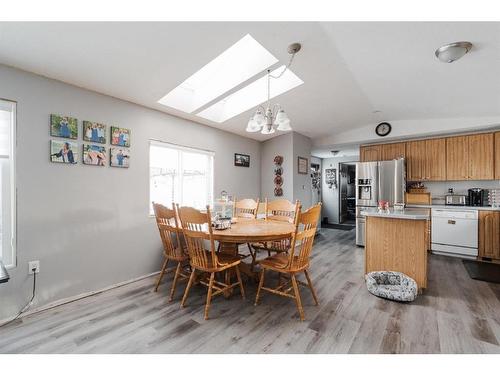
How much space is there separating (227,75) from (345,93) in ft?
5.24

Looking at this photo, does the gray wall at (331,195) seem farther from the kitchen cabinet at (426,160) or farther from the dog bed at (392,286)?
the dog bed at (392,286)

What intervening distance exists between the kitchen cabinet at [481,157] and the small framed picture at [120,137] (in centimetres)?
519

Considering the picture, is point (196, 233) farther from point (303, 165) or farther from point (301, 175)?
point (303, 165)

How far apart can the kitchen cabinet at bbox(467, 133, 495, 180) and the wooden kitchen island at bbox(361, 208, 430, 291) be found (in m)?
2.16

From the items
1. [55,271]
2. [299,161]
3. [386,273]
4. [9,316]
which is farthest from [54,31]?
[299,161]

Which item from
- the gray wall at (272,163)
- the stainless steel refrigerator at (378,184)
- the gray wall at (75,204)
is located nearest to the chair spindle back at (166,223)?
the gray wall at (75,204)

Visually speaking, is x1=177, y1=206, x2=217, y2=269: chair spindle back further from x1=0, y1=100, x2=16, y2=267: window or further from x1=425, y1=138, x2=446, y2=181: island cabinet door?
x1=425, y1=138, x2=446, y2=181: island cabinet door

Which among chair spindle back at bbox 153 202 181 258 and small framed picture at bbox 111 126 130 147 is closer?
chair spindle back at bbox 153 202 181 258

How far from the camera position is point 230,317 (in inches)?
78.4

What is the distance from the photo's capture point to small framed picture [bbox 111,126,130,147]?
2.61m

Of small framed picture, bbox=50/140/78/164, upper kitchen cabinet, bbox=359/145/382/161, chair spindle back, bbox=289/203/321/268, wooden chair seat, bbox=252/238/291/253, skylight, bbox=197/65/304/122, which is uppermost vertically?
skylight, bbox=197/65/304/122

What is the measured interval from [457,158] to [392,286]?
2.97 m

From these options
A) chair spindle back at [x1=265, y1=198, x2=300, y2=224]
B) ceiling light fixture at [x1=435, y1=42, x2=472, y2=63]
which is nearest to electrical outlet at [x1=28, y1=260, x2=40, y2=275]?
chair spindle back at [x1=265, y1=198, x2=300, y2=224]

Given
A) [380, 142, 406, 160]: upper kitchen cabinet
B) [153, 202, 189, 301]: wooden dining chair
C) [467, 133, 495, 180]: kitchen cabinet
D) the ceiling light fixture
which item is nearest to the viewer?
the ceiling light fixture
